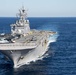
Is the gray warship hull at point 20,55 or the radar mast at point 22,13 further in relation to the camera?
the radar mast at point 22,13

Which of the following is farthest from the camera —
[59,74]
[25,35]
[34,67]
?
[25,35]

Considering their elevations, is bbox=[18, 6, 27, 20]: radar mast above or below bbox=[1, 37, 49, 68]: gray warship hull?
above

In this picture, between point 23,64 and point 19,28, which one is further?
point 19,28

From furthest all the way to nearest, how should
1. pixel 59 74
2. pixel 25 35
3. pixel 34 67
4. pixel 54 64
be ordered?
pixel 25 35 < pixel 54 64 < pixel 34 67 < pixel 59 74

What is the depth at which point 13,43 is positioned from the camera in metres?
61.4

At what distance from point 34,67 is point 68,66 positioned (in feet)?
27.7

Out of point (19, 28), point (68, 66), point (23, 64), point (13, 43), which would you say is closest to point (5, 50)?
point (13, 43)

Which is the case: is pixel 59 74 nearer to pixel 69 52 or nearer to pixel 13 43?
pixel 13 43

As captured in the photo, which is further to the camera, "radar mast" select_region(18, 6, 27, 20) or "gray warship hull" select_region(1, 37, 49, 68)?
"radar mast" select_region(18, 6, 27, 20)

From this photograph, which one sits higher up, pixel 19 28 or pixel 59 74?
pixel 19 28

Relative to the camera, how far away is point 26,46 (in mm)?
60156

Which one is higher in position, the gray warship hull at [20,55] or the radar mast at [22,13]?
the radar mast at [22,13]

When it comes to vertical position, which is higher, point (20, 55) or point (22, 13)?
point (22, 13)

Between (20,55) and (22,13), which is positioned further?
(22,13)
